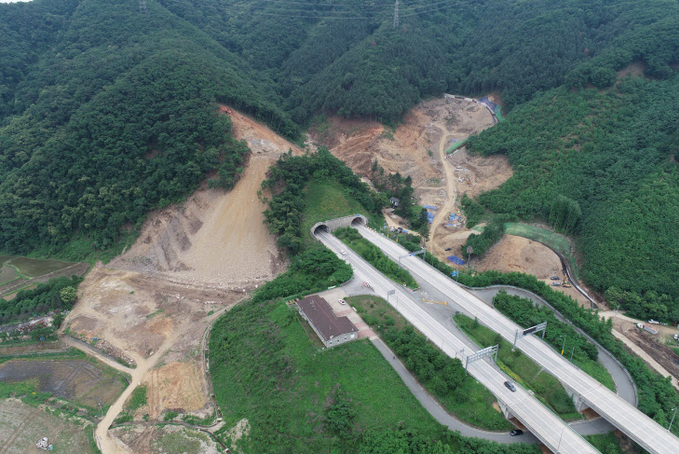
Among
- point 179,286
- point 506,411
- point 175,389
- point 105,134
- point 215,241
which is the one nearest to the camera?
point 506,411

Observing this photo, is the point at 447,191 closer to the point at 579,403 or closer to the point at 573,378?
the point at 573,378

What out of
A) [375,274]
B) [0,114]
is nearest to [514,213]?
[375,274]

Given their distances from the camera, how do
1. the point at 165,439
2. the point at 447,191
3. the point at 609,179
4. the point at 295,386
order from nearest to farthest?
the point at 165,439 → the point at 295,386 → the point at 609,179 → the point at 447,191

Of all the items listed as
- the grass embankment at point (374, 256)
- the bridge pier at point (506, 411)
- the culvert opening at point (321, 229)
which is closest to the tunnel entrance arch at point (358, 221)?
the grass embankment at point (374, 256)

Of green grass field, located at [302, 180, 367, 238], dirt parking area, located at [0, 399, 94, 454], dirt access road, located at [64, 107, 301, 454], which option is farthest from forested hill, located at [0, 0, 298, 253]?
dirt parking area, located at [0, 399, 94, 454]

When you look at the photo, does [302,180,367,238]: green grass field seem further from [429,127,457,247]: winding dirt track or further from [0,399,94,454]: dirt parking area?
[0,399,94,454]: dirt parking area

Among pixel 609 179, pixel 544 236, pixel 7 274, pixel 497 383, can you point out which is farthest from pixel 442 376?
pixel 7 274

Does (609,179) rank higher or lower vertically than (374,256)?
higher
